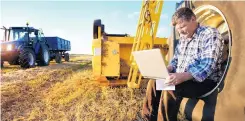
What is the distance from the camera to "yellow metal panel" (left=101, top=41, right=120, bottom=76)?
252 inches

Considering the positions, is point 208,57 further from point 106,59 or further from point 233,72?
point 106,59

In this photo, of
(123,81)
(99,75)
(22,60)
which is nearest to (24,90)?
(99,75)

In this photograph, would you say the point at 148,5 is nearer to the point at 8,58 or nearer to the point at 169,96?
the point at 169,96

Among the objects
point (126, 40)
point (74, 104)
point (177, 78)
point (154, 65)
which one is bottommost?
point (74, 104)

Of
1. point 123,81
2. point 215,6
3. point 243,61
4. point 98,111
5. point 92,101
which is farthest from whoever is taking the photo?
point 123,81

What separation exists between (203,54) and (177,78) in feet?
1.01

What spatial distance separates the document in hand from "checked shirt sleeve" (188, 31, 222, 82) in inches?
9.3

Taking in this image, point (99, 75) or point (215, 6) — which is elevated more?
point (215, 6)

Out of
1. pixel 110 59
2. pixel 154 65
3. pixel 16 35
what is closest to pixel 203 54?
pixel 154 65

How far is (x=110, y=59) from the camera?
641 cm

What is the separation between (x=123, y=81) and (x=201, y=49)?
13.3 feet

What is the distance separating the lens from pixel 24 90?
20.5 ft

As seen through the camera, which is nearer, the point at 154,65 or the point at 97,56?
the point at 154,65

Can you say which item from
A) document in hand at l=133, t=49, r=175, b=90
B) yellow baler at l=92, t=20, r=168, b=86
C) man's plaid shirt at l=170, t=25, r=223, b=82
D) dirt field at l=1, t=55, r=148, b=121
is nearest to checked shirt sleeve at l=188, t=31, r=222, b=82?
man's plaid shirt at l=170, t=25, r=223, b=82
